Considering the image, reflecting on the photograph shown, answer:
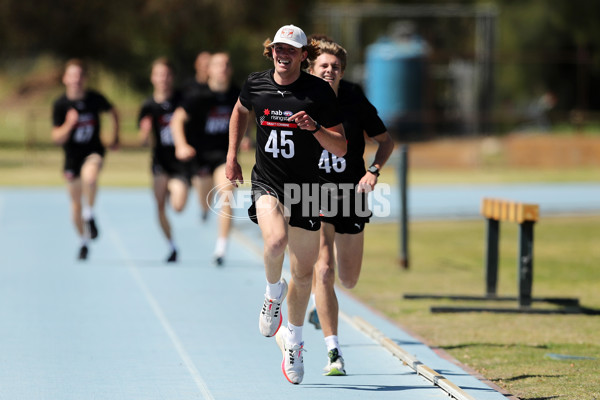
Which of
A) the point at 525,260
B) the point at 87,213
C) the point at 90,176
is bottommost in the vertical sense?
the point at 525,260

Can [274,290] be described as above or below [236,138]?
below

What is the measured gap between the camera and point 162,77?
11672 mm

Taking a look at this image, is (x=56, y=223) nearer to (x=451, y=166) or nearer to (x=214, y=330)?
(x=214, y=330)

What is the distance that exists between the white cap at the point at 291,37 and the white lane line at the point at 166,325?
2.15 m

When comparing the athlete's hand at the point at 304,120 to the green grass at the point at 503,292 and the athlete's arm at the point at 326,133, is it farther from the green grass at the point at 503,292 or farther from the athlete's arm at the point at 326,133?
the green grass at the point at 503,292

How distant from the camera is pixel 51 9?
40219mm

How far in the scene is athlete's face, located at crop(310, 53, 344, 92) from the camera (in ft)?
22.6

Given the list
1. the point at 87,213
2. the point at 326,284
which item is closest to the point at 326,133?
the point at 326,284

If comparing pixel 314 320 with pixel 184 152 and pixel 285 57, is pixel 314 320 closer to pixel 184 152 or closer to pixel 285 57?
pixel 285 57

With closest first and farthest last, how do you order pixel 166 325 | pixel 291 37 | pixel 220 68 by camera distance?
pixel 291 37
pixel 166 325
pixel 220 68

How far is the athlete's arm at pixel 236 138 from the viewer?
21.6 feet

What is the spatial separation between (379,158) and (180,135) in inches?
181

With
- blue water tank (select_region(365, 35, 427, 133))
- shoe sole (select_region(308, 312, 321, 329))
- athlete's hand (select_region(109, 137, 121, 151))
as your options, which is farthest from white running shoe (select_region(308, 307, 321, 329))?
blue water tank (select_region(365, 35, 427, 133))

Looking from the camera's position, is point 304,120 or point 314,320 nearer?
point 304,120
